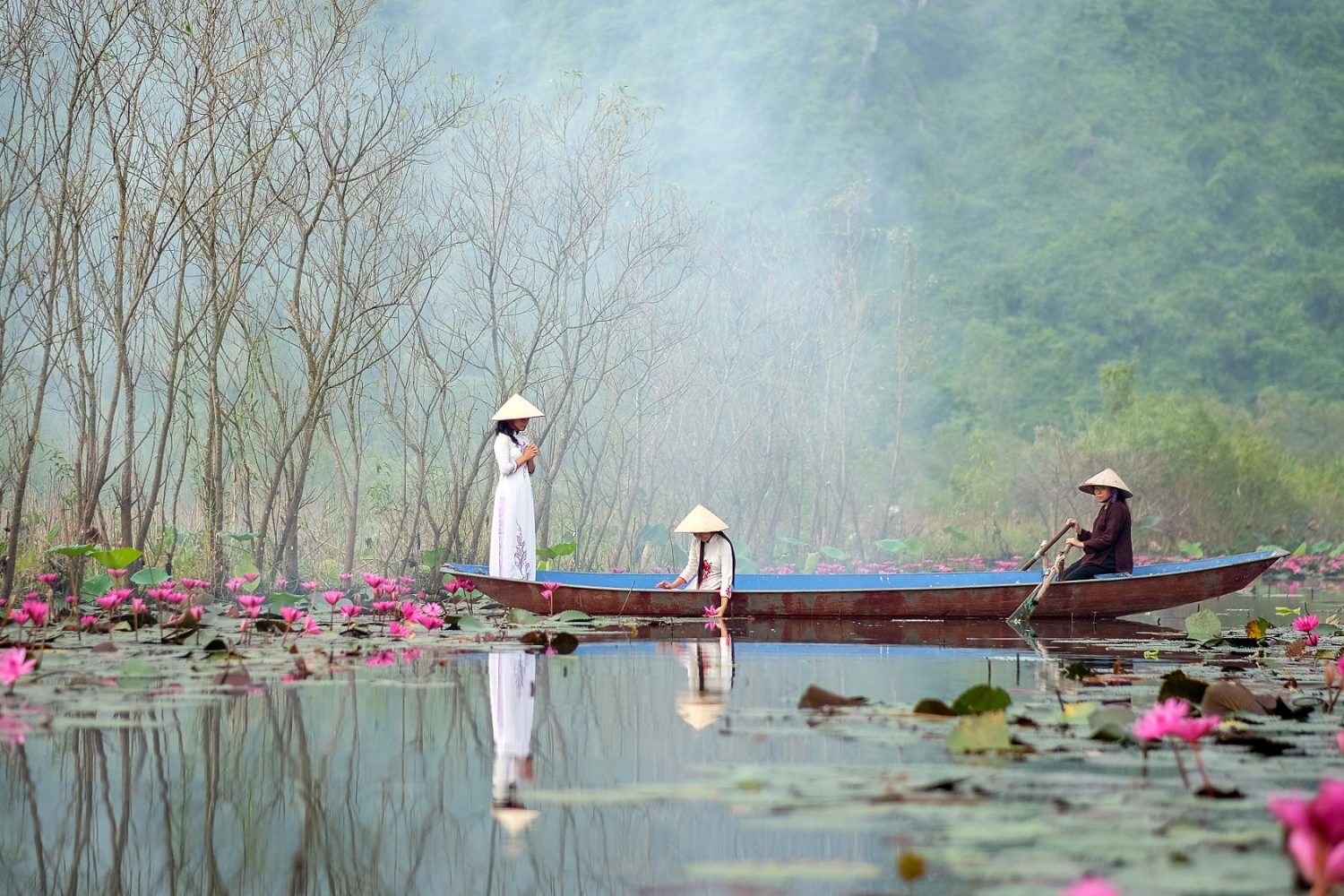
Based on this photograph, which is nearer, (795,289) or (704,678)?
A: (704,678)

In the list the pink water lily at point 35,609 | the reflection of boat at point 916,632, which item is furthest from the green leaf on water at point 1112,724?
the reflection of boat at point 916,632

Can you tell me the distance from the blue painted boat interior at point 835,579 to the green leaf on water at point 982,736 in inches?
→ 282

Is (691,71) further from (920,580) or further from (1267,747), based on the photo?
(1267,747)

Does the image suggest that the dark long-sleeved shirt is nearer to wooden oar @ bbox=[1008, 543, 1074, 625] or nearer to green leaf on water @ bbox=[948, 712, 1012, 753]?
wooden oar @ bbox=[1008, 543, 1074, 625]

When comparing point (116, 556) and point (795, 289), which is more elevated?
point (795, 289)

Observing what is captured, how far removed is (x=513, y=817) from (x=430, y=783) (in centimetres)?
53

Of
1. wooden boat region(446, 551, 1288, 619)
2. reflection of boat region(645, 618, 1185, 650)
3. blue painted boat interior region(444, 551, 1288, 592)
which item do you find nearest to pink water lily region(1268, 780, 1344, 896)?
reflection of boat region(645, 618, 1185, 650)

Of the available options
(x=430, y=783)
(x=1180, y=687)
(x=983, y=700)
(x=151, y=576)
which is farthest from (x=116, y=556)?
(x=1180, y=687)

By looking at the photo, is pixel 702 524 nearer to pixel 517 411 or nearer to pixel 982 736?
pixel 517 411

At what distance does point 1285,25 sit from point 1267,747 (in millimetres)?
43583

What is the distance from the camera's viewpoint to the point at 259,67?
10.4 m

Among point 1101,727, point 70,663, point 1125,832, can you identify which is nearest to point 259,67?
point 70,663

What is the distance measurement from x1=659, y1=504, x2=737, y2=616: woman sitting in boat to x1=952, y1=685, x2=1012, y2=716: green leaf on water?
19.9 feet

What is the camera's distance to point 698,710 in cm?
502
